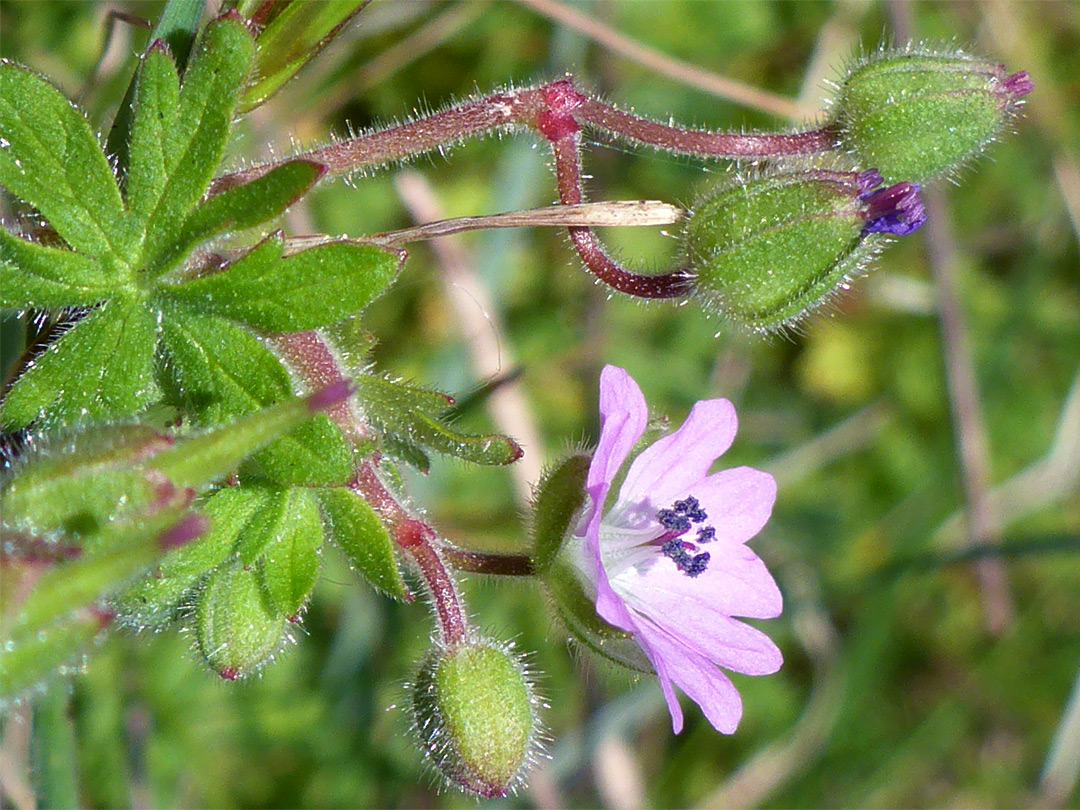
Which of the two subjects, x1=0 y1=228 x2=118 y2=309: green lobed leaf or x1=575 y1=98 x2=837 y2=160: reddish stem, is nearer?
x1=0 y1=228 x2=118 y2=309: green lobed leaf

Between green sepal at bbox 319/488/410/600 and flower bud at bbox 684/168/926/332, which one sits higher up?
flower bud at bbox 684/168/926/332

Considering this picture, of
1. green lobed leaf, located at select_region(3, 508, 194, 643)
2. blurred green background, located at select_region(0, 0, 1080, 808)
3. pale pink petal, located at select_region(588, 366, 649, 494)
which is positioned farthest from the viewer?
blurred green background, located at select_region(0, 0, 1080, 808)

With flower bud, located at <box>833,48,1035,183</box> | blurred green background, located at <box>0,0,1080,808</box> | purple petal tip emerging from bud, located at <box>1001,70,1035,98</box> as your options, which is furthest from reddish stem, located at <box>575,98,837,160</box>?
blurred green background, located at <box>0,0,1080,808</box>

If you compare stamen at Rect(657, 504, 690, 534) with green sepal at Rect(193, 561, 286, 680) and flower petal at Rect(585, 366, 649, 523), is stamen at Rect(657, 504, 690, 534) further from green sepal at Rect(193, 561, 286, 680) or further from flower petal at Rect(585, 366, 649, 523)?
green sepal at Rect(193, 561, 286, 680)

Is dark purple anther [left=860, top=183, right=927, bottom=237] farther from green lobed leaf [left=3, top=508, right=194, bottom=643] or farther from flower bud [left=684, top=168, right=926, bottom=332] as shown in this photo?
green lobed leaf [left=3, top=508, right=194, bottom=643]

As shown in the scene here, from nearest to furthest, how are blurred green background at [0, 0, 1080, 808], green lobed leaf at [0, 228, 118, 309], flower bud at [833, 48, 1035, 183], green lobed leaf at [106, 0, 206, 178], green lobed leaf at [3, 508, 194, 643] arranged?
green lobed leaf at [3, 508, 194, 643]
green lobed leaf at [0, 228, 118, 309]
green lobed leaf at [106, 0, 206, 178]
flower bud at [833, 48, 1035, 183]
blurred green background at [0, 0, 1080, 808]

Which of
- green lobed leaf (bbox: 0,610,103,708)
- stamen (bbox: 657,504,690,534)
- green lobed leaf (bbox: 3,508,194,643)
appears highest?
stamen (bbox: 657,504,690,534)

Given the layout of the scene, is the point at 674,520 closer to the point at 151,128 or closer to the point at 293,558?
the point at 293,558
